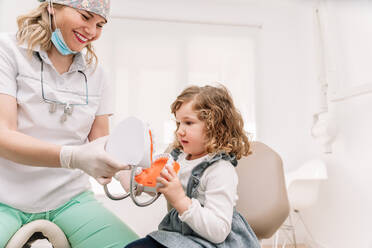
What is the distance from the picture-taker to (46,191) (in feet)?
3.33

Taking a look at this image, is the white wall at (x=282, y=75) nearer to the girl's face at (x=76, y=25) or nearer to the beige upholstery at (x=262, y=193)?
the beige upholstery at (x=262, y=193)

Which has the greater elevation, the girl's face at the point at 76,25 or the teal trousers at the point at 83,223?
the girl's face at the point at 76,25

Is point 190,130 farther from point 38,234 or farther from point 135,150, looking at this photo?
point 38,234

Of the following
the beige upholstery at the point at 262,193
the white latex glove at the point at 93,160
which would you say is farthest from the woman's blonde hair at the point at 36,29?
the beige upholstery at the point at 262,193

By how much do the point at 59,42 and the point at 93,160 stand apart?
0.46m

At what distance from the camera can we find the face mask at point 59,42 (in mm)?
1040

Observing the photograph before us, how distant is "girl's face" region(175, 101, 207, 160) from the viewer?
1.05m

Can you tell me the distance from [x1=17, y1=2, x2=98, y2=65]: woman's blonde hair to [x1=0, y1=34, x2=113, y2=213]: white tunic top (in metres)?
0.02

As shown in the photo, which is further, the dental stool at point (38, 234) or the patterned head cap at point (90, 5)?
the patterned head cap at point (90, 5)

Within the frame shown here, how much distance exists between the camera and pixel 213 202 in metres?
0.93

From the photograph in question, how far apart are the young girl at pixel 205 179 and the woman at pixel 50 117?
0.18m

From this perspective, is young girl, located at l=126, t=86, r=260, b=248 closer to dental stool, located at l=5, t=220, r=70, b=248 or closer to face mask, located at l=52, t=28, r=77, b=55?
dental stool, located at l=5, t=220, r=70, b=248

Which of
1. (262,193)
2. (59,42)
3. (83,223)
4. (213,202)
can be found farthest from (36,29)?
(262,193)

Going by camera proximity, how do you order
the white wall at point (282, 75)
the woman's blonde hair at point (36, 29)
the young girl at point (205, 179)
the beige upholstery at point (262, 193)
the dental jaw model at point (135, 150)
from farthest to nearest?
Result: the white wall at point (282, 75) → the beige upholstery at point (262, 193) → the woman's blonde hair at point (36, 29) → the young girl at point (205, 179) → the dental jaw model at point (135, 150)
